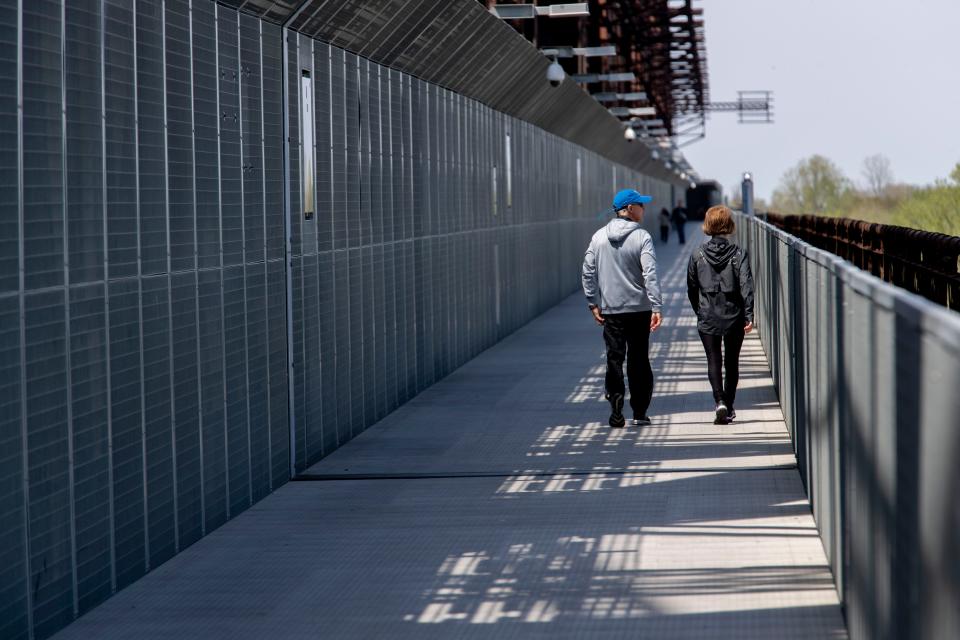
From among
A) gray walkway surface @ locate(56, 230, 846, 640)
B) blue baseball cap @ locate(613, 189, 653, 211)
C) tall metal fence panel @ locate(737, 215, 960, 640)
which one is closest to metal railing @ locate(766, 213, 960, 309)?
gray walkway surface @ locate(56, 230, 846, 640)

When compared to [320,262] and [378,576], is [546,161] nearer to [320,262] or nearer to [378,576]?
[320,262]

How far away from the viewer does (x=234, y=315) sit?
8.62 metres

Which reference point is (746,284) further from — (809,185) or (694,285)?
(809,185)

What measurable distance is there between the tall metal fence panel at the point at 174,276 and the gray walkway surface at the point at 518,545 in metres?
0.33

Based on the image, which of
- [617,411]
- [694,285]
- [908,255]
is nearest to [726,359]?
[694,285]

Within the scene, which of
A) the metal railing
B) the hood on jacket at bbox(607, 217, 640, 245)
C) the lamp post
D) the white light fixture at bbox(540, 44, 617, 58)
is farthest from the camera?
the lamp post

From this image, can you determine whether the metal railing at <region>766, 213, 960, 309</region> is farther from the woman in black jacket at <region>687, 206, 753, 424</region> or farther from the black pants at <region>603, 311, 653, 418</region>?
the black pants at <region>603, 311, 653, 418</region>

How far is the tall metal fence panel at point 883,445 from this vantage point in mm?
3357

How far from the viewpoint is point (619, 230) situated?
1120cm

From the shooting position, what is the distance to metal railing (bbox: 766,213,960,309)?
42.3 feet

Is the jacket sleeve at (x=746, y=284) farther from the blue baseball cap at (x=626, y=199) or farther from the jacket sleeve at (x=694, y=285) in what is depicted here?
the blue baseball cap at (x=626, y=199)

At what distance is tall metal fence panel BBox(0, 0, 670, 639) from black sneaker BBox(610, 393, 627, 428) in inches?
73.6

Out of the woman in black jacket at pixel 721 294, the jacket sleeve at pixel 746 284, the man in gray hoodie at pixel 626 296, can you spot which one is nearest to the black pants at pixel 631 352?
the man in gray hoodie at pixel 626 296

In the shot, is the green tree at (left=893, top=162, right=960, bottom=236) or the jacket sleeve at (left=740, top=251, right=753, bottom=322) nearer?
the jacket sleeve at (left=740, top=251, right=753, bottom=322)
